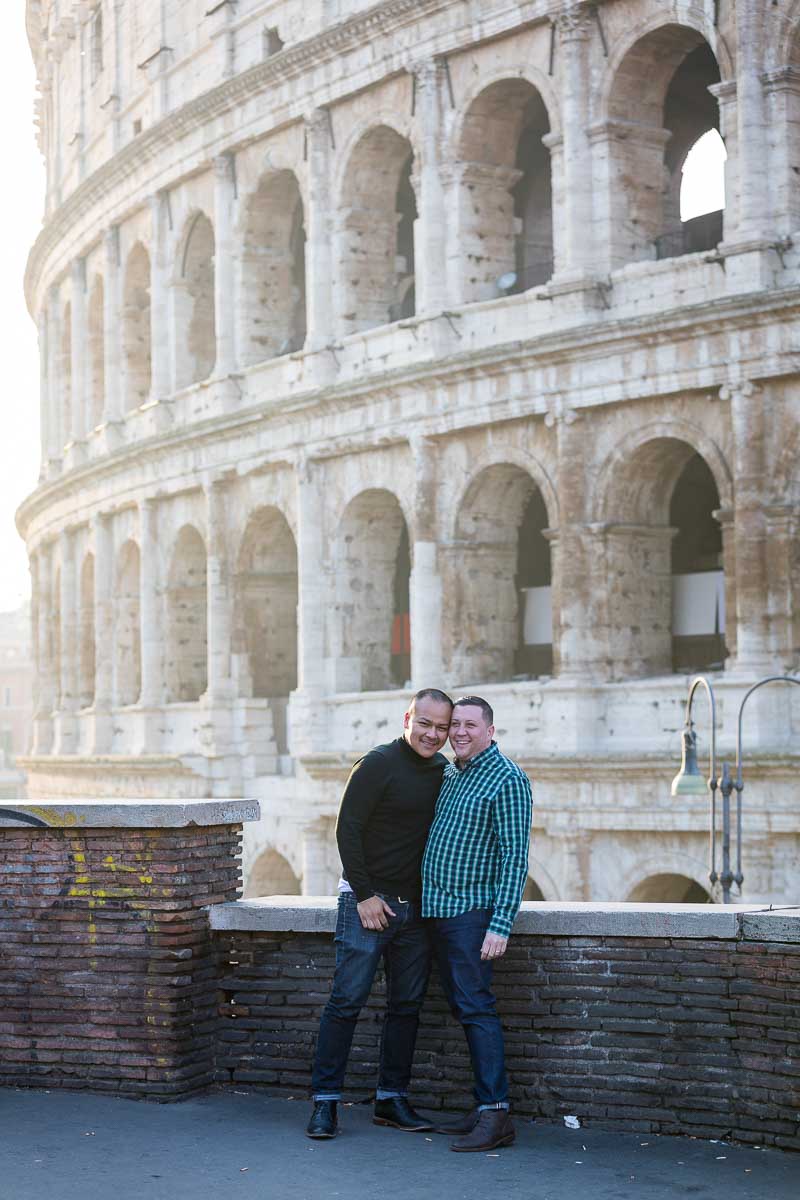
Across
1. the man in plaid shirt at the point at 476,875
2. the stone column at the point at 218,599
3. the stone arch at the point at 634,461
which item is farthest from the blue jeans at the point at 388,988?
the stone column at the point at 218,599

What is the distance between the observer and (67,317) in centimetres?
3791

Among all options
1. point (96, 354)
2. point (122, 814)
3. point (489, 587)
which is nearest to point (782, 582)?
point (489, 587)

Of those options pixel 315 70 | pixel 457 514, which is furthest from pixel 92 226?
pixel 457 514

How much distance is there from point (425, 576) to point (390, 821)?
54.8 feet

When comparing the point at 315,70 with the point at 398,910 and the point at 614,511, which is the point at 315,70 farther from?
the point at 398,910

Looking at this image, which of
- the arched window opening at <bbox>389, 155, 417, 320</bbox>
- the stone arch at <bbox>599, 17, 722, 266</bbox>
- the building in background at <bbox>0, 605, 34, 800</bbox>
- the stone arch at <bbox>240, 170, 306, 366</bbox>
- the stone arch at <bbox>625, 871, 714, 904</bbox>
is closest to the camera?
the stone arch at <bbox>625, 871, 714, 904</bbox>

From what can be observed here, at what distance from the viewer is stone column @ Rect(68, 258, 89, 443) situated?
117 feet

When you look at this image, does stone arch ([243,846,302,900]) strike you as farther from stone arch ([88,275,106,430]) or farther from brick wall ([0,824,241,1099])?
brick wall ([0,824,241,1099])

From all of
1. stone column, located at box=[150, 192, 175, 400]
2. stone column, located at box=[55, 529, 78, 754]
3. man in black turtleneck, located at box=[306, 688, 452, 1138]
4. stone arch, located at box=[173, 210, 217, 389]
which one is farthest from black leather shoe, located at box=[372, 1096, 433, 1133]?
stone column, located at box=[55, 529, 78, 754]

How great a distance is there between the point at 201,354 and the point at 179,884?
22972mm

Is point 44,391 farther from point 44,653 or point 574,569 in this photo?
point 574,569

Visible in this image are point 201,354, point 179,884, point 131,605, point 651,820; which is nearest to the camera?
point 179,884

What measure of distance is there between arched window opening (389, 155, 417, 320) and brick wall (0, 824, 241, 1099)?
18.4 metres

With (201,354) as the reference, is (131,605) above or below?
below
